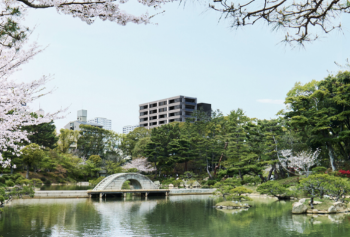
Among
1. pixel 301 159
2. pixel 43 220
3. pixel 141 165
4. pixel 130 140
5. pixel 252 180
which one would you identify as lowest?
pixel 43 220

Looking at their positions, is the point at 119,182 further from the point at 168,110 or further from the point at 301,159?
the point at 168,110

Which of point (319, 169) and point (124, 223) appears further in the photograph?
point (319, 169)

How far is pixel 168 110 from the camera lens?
66.2 m

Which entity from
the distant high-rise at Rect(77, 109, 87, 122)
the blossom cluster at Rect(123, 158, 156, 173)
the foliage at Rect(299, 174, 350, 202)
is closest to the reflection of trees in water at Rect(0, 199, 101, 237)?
the foliage at Rect(299, 174, 350, 202)

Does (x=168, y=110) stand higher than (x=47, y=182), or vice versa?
(x=168, y=110)

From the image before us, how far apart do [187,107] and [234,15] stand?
60754mm

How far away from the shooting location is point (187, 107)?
65.1m

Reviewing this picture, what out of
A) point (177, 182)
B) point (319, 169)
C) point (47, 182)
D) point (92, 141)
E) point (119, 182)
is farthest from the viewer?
point (92, 141)

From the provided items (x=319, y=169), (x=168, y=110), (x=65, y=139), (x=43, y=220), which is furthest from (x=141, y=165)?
(x=43, y=220)

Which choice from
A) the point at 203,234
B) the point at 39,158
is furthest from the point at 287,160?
the point at 39,158

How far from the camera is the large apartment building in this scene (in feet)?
210

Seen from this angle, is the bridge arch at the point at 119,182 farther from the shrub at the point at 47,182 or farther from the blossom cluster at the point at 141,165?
the shrub at the point at 47,182

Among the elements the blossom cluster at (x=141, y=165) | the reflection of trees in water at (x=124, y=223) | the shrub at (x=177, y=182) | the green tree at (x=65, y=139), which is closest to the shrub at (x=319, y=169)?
the shrub at (x=177, y=182)

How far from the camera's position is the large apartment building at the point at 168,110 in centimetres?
6406
